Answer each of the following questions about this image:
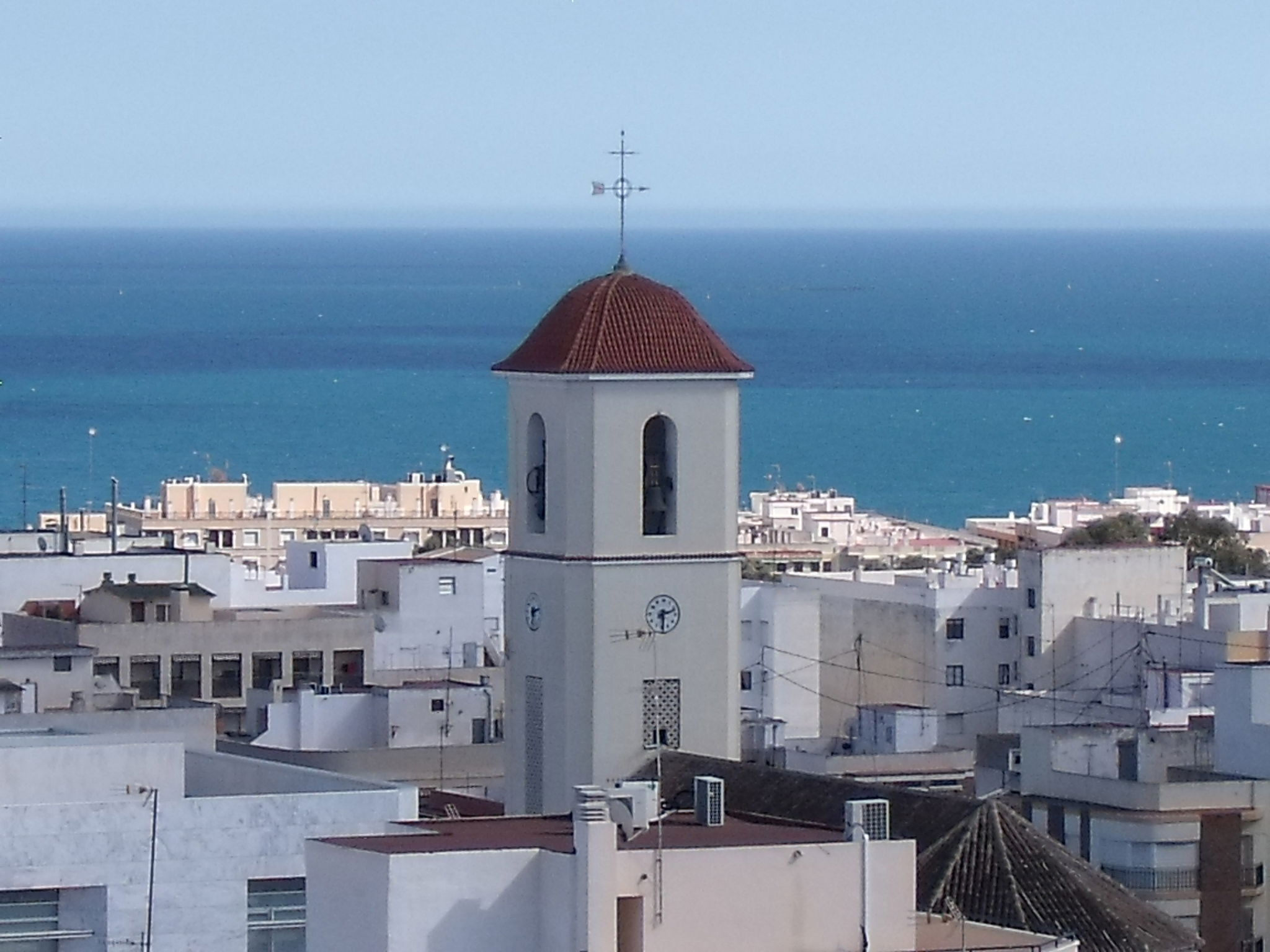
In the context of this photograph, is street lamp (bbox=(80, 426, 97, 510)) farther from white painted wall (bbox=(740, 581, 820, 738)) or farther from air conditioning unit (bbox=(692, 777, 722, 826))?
air conditioning unit (bbox=(692, 777, 722, 826))

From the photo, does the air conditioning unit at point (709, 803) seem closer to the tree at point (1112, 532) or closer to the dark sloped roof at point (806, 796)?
the dark sloped roof at point (806, 796)

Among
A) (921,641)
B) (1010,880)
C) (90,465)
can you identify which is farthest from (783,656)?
(90,465)

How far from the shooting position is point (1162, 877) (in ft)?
86.7

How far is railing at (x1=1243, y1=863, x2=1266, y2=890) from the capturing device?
26.5 metres

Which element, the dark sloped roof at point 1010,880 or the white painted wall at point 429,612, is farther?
the white painted wall at point 429,612

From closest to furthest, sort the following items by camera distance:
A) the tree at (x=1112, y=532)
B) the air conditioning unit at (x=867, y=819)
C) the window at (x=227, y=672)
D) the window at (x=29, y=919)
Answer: the air conditioning unit at (x=867, y=819), the window at (x=29, y=919), the window at (x=227, y=672), the tree at (x=1112, y=532)

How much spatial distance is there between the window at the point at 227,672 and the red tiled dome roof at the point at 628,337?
1461cm

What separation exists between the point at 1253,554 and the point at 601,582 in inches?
1520

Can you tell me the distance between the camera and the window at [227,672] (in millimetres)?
42312

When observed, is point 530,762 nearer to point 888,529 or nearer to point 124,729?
point 124,729

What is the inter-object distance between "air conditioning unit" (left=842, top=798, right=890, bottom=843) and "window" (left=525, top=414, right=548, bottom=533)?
7.65 meters

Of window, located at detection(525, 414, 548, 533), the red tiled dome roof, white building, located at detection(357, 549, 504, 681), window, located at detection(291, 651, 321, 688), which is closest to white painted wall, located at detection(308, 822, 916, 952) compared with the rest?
the red tiled dome roof

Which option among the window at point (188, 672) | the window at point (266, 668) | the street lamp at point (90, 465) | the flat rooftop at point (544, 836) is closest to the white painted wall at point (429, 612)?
the window at point (266, 668)

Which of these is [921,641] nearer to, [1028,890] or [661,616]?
[661,616]
